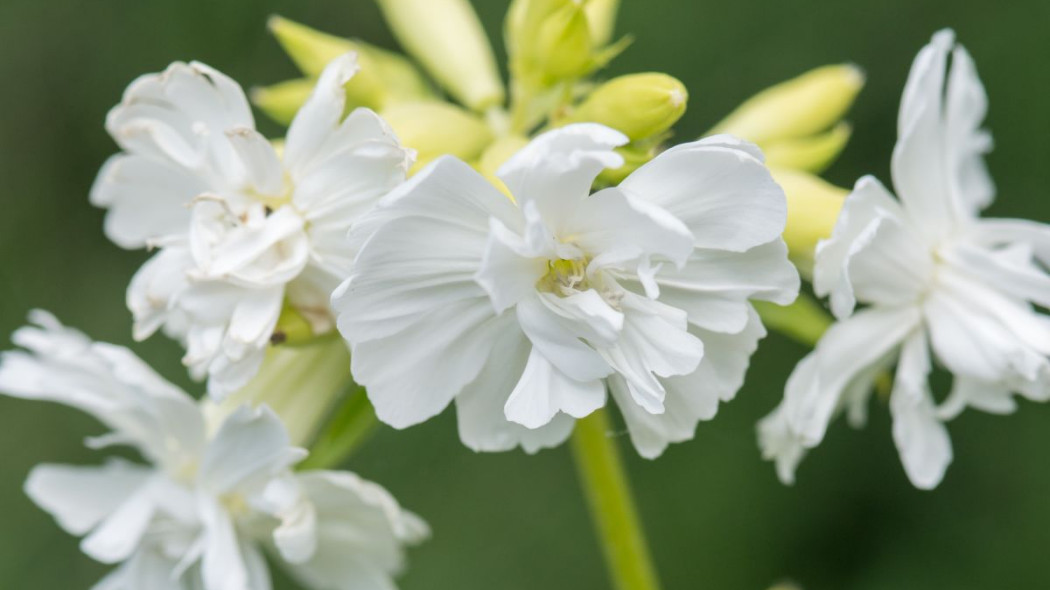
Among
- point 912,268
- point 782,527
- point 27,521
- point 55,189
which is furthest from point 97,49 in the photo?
point 912,268

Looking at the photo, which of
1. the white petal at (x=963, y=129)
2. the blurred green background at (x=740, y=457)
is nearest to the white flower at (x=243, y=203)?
the white petal at (x=963, y=129)

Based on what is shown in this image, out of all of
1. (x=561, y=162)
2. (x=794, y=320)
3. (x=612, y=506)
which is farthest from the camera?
(x=612, y=506)

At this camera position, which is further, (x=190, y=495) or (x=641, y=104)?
(x=190, y=495)

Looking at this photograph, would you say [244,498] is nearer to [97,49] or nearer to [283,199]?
[283,199]

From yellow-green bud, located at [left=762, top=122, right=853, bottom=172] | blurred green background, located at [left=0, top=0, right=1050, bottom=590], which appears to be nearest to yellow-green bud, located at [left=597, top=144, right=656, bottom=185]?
yellow-green bud, located at [left=762, top=122, right=853, bottom=172]

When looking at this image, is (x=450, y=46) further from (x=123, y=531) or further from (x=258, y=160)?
(x=123, y=531)

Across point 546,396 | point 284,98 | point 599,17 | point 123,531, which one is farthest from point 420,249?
point 599,17
